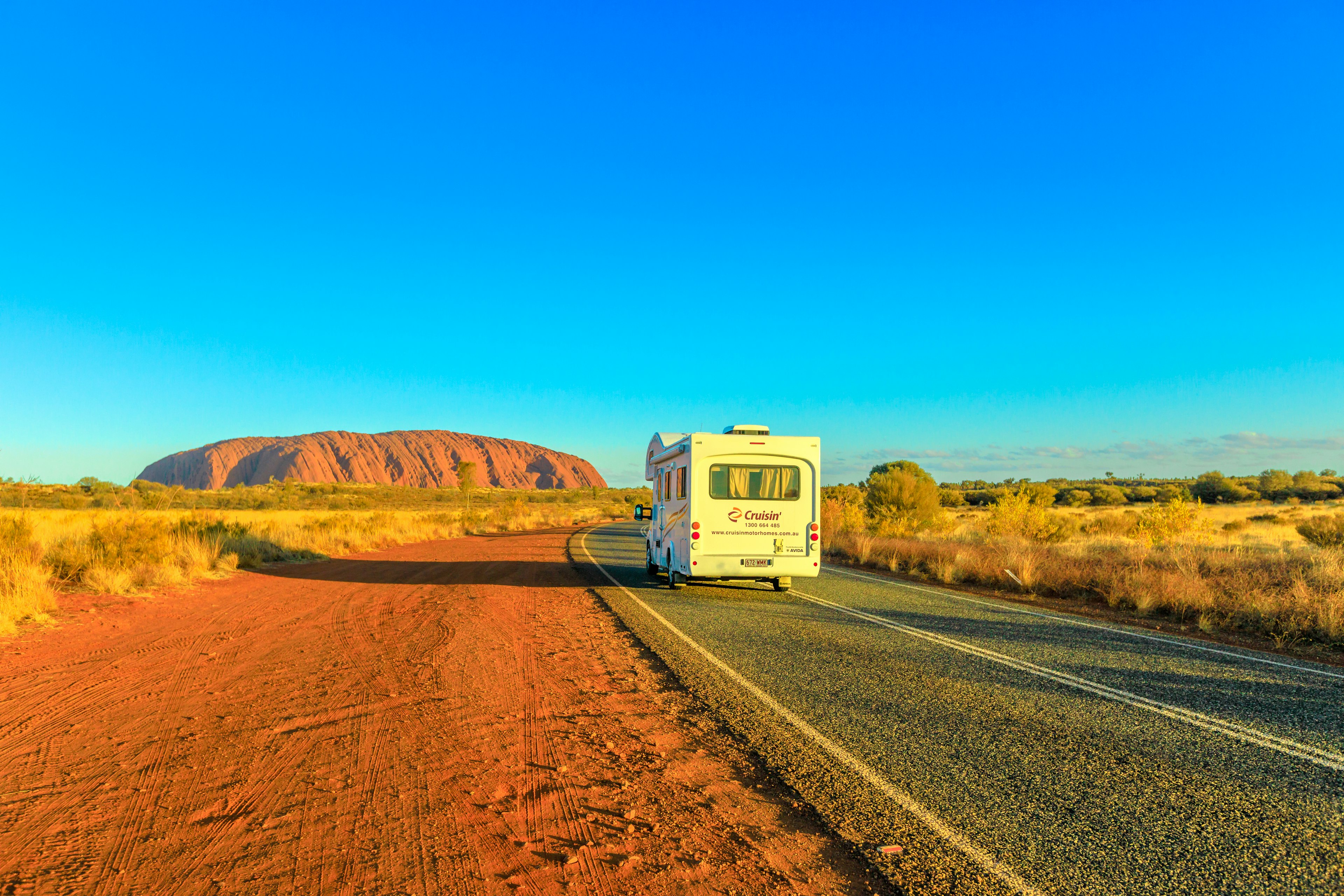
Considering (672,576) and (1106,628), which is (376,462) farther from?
(1106,628)

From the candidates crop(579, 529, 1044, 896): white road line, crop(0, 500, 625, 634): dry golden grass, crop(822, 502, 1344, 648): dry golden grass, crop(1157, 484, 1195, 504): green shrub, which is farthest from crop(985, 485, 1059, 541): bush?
crop(0, 500, 625, 634): dry golden grass

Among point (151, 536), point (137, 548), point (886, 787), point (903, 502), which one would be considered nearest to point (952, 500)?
point (903, 502)

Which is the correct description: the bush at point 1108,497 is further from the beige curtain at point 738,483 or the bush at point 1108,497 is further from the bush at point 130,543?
the bush at point 130,543

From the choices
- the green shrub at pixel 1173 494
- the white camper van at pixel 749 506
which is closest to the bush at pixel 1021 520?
the green shrub at pixel 1173 494

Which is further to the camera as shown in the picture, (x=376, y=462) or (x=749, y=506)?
(x=376, y=462)

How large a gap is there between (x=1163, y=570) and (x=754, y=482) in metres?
7.97

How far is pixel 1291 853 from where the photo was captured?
3.31 meters

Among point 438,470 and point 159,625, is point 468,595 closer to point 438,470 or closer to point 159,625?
point 159,625

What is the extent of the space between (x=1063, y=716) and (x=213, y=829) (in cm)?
585

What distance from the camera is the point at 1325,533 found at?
2020 centimetres

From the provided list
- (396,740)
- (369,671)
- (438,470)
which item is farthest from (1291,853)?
(438,470)

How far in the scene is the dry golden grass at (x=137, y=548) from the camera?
396 inches

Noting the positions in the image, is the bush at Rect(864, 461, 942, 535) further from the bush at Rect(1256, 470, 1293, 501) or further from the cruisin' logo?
the bush at Rect(1256, 470, 1293, 501)

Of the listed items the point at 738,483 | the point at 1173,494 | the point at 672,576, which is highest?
the point at 1173,494
